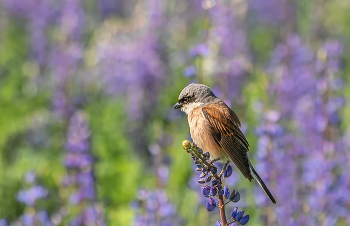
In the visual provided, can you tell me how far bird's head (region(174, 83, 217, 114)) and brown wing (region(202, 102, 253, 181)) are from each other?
0.14 feet

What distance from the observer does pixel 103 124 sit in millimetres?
6797

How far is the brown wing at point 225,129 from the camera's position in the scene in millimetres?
2645

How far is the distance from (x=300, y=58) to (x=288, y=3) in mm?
4032

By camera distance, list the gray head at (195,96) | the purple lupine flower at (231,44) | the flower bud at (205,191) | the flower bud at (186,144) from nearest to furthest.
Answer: the flower bud at (186,144), the flower bud at (205,191), the gray head at (195,96), the purple lupine flower at (231,44)

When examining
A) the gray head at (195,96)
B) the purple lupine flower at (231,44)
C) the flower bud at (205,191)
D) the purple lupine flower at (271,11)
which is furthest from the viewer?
the purple lupine flower at (271,11)

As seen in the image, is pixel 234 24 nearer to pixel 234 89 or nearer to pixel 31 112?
pixel 234 89

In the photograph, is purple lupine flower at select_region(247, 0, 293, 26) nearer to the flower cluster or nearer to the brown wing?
the brown wing

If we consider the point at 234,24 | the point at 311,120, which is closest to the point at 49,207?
the point at 311,120

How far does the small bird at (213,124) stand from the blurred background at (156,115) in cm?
80

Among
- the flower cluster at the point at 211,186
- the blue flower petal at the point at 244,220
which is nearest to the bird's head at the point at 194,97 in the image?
→ the flower cluster at the point at 211,186

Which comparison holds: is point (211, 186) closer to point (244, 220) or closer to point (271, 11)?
point (244, 220)

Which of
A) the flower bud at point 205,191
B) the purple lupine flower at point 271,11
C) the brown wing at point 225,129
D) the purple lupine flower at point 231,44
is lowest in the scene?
the flower bud at point 205,191

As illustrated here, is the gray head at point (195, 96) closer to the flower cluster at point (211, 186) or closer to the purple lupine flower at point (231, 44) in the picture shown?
the flower cluster at point (211, 186)

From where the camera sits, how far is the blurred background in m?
4.04
